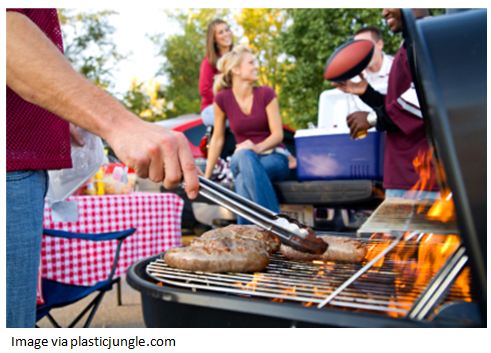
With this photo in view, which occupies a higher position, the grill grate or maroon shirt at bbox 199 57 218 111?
maroon shirt at bbox 199 57 218 111

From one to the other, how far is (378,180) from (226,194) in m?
3.01

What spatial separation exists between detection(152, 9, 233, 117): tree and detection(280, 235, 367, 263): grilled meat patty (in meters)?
21.0

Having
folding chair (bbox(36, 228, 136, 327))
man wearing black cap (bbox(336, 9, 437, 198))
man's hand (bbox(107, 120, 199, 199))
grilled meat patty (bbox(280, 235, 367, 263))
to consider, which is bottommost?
A: folding chair (bbox(36, 228, 136, 327))

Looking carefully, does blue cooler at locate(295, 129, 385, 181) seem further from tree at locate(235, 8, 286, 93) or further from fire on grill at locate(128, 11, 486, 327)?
tree at locate(235, 8, 286, 93)

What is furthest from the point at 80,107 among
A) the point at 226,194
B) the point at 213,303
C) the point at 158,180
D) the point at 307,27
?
the point at 307,27

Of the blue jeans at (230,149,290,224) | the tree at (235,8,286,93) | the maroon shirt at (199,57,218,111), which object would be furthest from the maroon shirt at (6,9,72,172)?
the tree at (235,8,286,93)

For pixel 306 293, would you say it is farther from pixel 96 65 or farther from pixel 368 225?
pixel 96 65

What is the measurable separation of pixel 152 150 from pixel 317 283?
2.02ft

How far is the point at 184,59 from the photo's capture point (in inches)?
923

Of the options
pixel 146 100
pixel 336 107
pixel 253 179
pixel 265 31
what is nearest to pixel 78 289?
pixel 253 179

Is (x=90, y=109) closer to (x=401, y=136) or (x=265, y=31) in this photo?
(x=401, y=136)

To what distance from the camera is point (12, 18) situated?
1.28 meters

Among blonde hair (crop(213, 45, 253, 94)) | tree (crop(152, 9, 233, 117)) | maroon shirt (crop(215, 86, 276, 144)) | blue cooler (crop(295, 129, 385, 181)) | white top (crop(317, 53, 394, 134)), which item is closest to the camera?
blue cooler (crop(295, 129, 385, 181))

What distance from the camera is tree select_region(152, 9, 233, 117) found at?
2250cm
